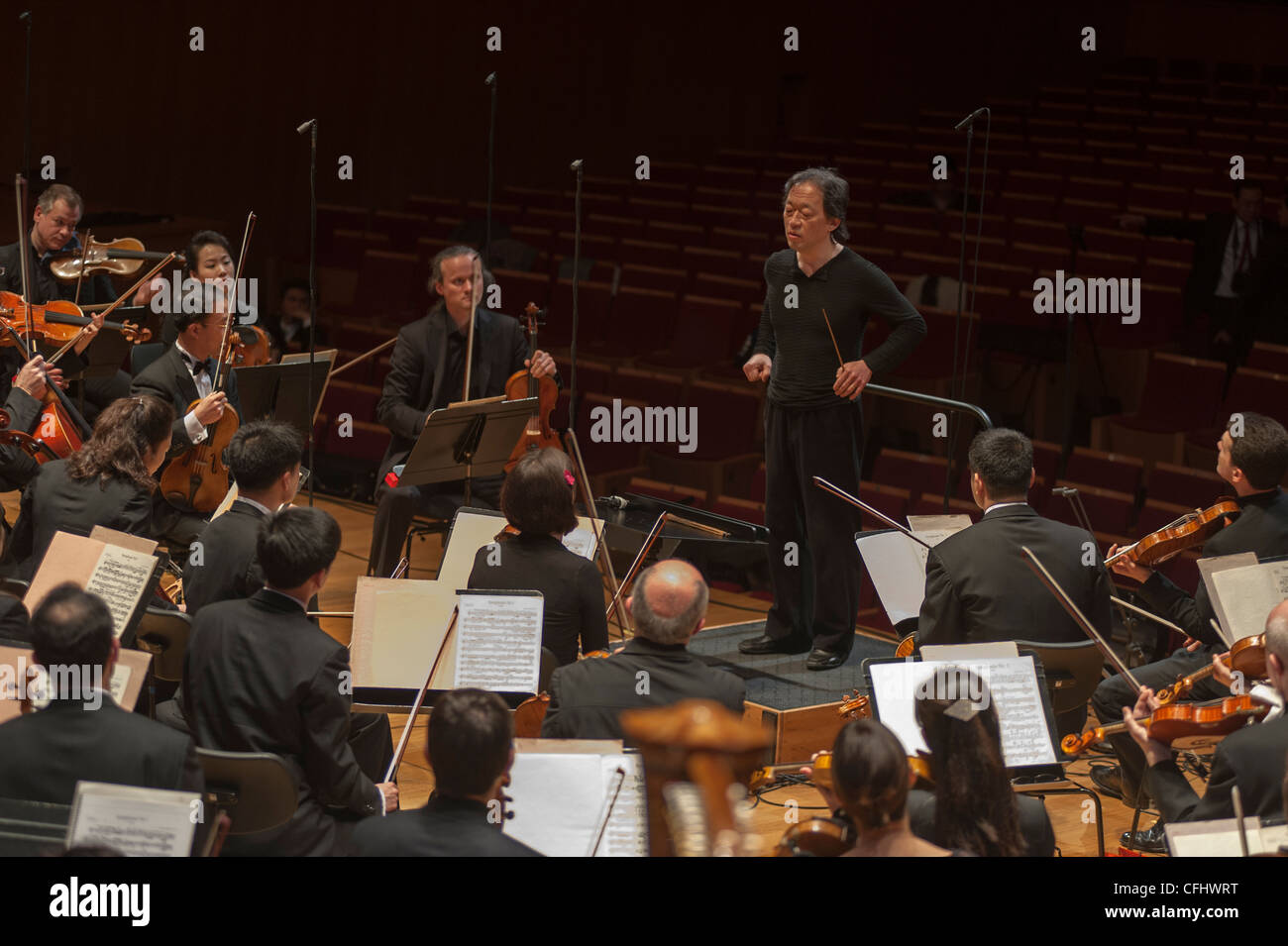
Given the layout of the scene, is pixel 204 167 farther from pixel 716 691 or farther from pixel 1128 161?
pixel 716 691

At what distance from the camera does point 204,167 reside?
985 centimetres

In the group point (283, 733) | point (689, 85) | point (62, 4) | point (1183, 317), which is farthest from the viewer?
point (689, 85)

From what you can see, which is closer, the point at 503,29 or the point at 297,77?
the point at 297,77

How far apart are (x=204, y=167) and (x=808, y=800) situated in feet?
23.3

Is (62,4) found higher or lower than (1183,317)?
higher

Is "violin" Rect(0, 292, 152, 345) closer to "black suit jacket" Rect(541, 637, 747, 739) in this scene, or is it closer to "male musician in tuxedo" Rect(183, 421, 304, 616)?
"male musician in tuxedo" Rect(183, 421, 304, 616)

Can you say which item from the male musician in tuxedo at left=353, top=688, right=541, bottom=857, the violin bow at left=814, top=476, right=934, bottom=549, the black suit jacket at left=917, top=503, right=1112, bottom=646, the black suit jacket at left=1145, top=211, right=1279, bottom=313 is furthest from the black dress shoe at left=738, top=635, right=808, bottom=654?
the black suit jacket at left=1145, top=211, right=1279, bottom=313

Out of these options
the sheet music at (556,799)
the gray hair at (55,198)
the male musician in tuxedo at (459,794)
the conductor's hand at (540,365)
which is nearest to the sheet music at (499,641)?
the sheet music at (556,799)

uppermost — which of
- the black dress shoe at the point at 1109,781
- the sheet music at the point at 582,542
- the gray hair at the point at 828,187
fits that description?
the gray hair at the point at 828,187

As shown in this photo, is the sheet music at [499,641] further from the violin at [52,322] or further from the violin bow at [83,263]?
the violin bow at [83,263]

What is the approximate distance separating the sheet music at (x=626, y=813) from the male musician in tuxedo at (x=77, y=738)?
71 centimetres

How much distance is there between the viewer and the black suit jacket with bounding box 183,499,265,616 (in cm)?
351

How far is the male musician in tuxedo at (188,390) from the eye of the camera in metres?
4.67

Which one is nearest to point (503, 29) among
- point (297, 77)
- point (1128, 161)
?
point (297, 77)
